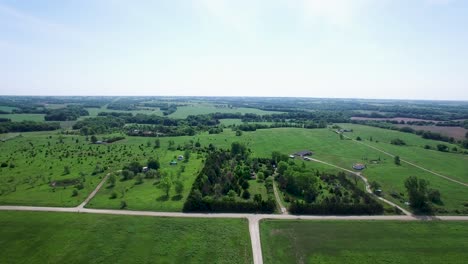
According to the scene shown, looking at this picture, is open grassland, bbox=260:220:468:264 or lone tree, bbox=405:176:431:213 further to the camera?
lone tree, bbox=405:176:431:213

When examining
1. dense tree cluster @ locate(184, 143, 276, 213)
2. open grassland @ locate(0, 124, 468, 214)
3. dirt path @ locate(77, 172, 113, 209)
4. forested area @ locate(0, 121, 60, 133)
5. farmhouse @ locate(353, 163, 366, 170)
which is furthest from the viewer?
forested area @ locate(0, 121, 60, 133)

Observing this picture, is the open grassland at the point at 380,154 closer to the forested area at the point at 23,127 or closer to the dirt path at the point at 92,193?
the dirt path at the point at 92,193

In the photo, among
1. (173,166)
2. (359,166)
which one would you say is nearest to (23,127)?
(173,166)

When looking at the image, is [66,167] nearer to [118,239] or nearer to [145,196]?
[145,196]

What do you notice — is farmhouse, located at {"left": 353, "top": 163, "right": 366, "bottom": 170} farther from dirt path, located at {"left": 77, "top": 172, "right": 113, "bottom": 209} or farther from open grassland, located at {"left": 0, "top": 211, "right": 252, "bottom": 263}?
dirt path, located at {"left": 77, "top": 172, "right": 113, "bottom": 209}

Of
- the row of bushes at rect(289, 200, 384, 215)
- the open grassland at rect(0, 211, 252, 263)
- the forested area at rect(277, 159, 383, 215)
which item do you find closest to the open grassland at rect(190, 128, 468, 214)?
the forested area at rect(277, 159, 383, 215)

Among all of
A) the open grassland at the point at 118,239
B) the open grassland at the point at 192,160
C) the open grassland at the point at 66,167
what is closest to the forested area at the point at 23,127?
→ the open grassland at the point at 192,160

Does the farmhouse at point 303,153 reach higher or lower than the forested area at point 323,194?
higher
